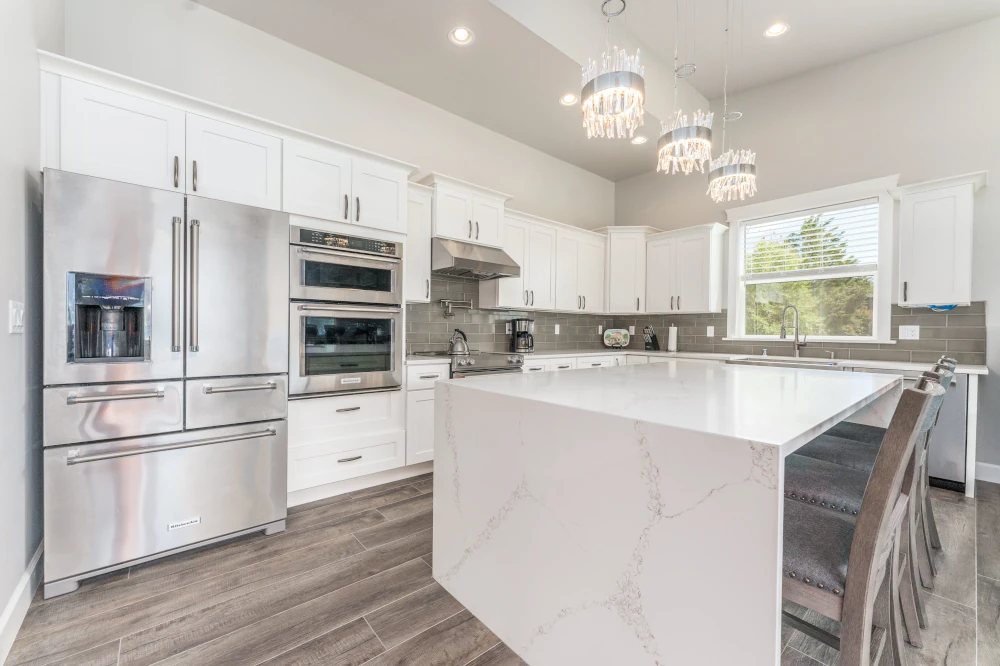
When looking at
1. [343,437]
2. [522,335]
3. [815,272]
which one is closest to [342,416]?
[343,437]

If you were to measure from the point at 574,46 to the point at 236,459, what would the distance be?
137 inches

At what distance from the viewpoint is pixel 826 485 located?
138 cm

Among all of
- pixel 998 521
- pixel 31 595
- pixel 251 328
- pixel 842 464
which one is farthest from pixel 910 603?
pixel 31 595

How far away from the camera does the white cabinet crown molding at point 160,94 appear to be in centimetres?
190

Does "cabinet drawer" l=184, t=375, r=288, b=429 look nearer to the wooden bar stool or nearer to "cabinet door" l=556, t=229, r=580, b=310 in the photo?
the wooden bar stool

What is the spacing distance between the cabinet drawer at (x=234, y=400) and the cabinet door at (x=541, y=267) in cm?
264

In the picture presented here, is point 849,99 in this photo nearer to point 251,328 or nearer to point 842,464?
point 842,464

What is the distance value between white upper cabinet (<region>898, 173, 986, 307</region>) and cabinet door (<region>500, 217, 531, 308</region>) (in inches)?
122

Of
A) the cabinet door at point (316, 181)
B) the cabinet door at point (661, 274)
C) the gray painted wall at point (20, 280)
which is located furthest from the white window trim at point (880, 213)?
the gray painted wall at point (20, 280)

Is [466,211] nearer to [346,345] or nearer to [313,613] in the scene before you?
[346,345]

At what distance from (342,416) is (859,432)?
2.91 m

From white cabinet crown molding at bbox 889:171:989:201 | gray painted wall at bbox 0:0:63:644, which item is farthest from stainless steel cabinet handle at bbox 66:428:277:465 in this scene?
white cabinet crown molding at bbox 889:171:989:201

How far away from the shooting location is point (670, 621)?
1022 millimetres

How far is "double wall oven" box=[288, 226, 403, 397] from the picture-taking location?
2.61 m
